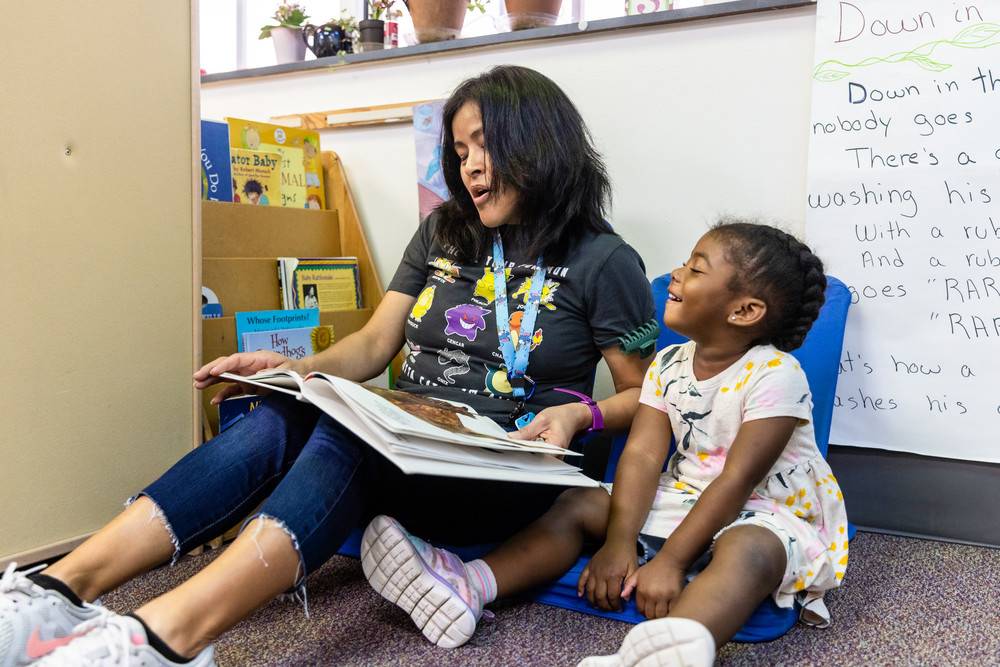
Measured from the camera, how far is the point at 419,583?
931mm

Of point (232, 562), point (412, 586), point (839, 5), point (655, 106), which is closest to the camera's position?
point (232, 562)

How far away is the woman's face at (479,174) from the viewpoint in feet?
3.96

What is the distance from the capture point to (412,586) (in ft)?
3.06

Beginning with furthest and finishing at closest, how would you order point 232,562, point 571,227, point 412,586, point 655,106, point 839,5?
point 655,106 → point 839,5 → point 571,227 → point 412,586 → point 232,562

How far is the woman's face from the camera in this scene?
1208mm

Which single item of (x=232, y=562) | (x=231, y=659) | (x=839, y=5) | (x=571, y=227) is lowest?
(x=231, y=659)

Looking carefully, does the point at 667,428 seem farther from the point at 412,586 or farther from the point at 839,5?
the point at 839,5

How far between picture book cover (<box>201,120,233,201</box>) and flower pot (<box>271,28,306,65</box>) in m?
0.59

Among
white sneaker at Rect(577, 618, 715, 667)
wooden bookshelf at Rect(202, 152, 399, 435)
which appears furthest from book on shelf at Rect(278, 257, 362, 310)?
white sneaker at Rect(577, 618, 715, 667)

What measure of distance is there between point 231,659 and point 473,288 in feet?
2.06

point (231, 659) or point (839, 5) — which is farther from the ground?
point (839, 5)

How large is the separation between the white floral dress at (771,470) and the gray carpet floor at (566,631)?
2.7 inches

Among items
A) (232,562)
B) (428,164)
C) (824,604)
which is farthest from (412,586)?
(428,164)

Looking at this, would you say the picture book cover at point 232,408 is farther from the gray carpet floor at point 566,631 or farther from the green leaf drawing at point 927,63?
the green leaf drawing at point 927,63
